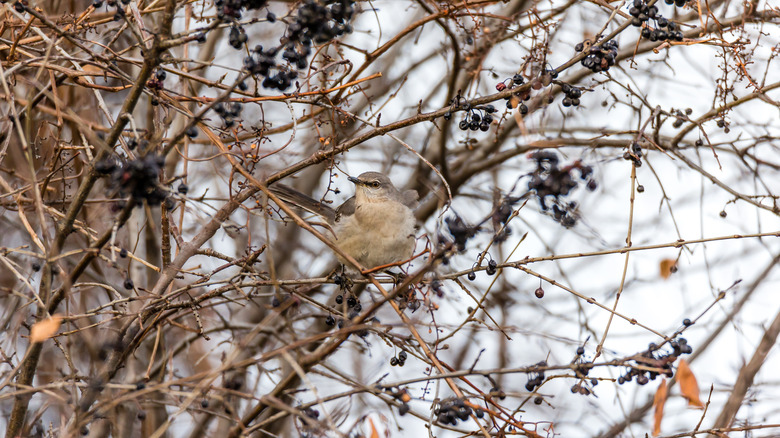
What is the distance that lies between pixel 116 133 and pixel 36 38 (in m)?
1.31

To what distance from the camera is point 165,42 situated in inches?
109

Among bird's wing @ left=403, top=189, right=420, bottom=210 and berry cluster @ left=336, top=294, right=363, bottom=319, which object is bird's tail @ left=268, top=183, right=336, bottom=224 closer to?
berry cluster @ left=336, top=294, right=363, bottom=319

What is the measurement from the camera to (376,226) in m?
5.82

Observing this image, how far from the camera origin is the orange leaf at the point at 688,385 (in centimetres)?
320

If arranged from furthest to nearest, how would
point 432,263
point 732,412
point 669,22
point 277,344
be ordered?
point 277,344, point 732,412, point 669,22, point 432,263

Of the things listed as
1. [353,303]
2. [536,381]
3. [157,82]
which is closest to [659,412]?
[536,381]

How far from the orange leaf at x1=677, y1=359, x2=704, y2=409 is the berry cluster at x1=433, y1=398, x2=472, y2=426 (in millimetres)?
939

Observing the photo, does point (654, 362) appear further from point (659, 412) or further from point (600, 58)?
point (600, 58)

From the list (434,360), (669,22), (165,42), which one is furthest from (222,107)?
(669,22)

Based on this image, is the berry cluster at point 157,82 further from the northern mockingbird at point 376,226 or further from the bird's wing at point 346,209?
the bird's wing at point 346,209

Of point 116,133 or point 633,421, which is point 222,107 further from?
point 633,421

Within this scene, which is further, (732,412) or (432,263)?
(732,412)

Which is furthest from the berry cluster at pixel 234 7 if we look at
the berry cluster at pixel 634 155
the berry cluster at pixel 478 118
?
the berry cluster at pixel 634 155

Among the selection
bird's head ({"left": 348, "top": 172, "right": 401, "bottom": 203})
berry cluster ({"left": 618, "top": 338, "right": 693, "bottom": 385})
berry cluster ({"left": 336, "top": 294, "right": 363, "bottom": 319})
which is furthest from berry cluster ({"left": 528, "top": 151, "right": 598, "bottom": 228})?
bird's head ({"left": 348, "top": 172, "right": 401, "bottom": 203})
